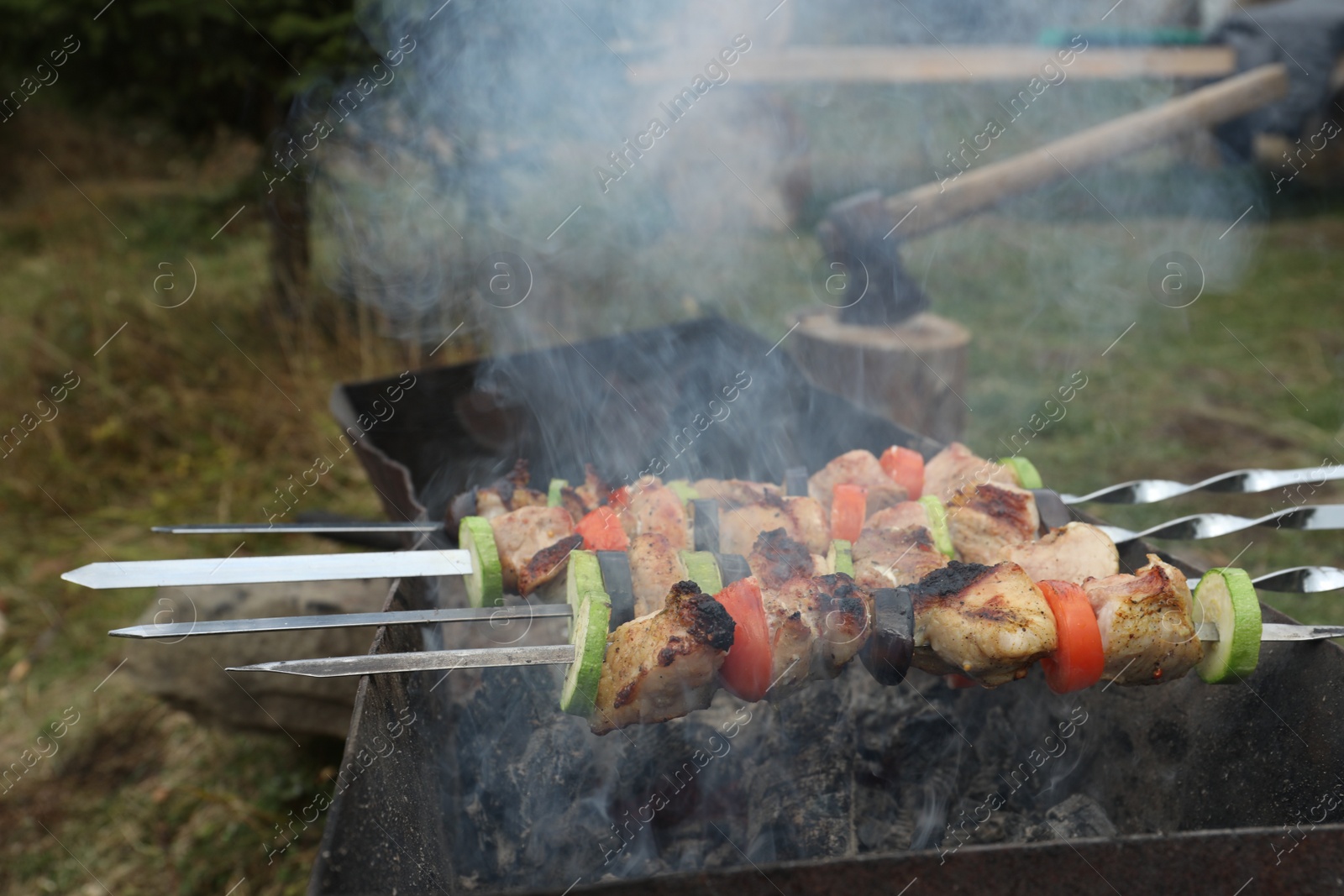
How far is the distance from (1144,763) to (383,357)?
567 cm

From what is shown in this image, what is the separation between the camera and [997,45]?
12.2 meters

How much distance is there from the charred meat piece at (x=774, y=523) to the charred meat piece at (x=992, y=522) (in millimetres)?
385

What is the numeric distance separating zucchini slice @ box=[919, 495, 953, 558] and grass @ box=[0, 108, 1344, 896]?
293 cm

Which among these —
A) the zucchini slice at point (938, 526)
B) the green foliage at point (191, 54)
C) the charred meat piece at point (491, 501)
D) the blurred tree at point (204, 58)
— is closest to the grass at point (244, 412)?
the blurred tree at point (204, 58)

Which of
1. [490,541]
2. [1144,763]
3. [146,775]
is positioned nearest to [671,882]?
[490,541]

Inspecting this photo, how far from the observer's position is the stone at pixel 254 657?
3848mm

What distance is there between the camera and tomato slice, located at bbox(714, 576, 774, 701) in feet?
6.71

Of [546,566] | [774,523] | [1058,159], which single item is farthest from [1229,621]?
[1058,159]

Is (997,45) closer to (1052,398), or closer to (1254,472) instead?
(1052,398)

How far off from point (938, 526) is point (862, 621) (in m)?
0.58

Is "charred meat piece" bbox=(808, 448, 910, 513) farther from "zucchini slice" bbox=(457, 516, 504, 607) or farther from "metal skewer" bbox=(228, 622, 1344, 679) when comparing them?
"zucchini slice" bbox=(457, 516, 504, 607)

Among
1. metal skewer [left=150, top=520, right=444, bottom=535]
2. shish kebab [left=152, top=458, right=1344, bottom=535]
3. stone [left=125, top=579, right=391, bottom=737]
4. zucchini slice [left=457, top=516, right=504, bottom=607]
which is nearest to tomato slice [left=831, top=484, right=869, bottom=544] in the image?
shish kebab [left=152, top=458, right=1344, bottom=535]

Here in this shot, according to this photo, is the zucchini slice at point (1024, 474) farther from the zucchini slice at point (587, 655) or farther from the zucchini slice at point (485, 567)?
the zucchini slice at point (485, 567)

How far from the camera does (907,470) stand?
2941 mm
